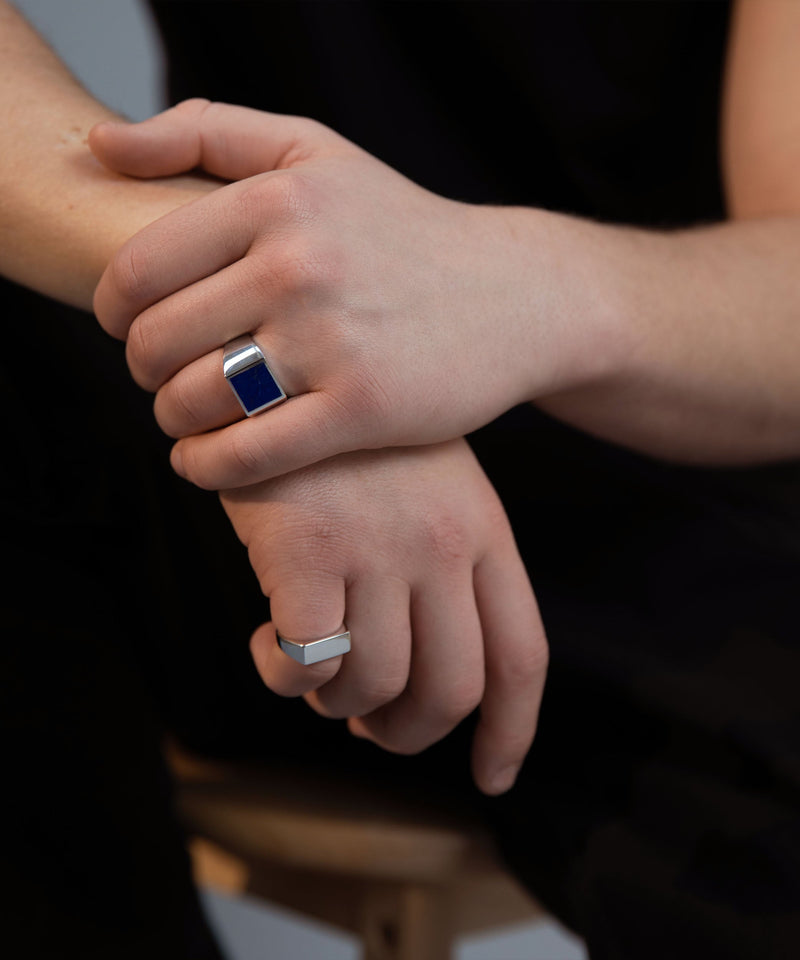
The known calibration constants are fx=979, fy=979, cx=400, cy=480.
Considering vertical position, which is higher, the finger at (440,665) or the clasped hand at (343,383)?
the clasped hand at (343,383)

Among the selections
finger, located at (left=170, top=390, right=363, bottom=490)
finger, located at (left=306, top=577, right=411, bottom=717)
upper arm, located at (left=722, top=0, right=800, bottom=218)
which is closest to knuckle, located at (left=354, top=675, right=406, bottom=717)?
finger, located at (left=306, top=577, right=411, bottom=717)

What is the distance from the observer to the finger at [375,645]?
0.47 metres

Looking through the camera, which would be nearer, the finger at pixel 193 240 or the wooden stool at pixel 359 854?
the finger at pixel 193 240

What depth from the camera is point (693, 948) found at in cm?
50

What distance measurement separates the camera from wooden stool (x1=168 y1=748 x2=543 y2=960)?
0.64 metres

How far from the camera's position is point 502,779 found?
551 mm

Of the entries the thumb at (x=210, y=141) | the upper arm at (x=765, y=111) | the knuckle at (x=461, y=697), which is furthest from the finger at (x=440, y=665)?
the upper arm at (x=765, y=111)

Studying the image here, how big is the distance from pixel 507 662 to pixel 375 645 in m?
0.08

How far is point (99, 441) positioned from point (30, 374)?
0.06 m

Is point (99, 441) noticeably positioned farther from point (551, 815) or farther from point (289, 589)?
point (551, 815)

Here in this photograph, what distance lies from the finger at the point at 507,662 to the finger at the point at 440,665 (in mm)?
15

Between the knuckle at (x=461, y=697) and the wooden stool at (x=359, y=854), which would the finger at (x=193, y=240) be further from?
the wooden stool at (x=359, y=854)

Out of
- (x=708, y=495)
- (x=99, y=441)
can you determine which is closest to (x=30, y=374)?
(x=99, y=441)

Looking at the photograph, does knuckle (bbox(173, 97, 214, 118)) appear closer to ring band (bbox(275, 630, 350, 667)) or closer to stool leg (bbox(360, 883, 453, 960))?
ring band (bbox(275, 630, 350, 667))
